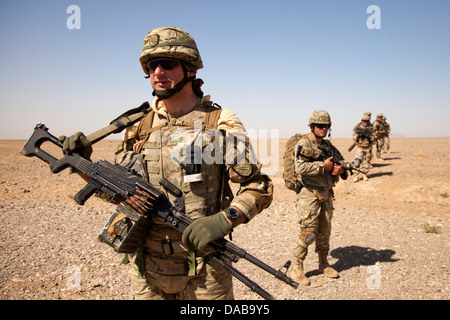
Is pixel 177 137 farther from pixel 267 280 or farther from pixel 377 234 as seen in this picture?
pixel 377 234

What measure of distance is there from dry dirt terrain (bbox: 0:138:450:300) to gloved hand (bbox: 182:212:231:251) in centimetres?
295

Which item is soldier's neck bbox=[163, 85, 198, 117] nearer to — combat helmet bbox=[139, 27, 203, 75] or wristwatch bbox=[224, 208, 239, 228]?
combat helmet bbox=[139, 27, 203, 75]

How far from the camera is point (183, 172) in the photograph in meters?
2.30

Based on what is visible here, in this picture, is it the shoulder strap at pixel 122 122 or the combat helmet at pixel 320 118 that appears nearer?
the shoulder strap at pixel 122 122

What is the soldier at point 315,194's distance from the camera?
501cm

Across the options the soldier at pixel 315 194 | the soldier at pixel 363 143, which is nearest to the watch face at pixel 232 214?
the soldier at pixel 315 194

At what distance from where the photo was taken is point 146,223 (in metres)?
2.32

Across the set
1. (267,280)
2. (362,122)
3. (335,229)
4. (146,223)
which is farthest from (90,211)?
(362,122)

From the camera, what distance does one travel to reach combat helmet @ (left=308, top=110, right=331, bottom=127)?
5.29 metres

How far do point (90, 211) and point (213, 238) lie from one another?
24.6 ft

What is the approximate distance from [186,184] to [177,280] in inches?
27.8

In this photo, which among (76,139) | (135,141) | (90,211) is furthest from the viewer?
(90,211)

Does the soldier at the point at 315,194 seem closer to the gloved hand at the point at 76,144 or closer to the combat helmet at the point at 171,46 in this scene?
the combat helmet at the point at 171,46

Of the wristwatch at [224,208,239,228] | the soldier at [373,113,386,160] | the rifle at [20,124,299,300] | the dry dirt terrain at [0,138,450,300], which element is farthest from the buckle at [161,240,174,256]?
the soldier at [373,113,386,160]
